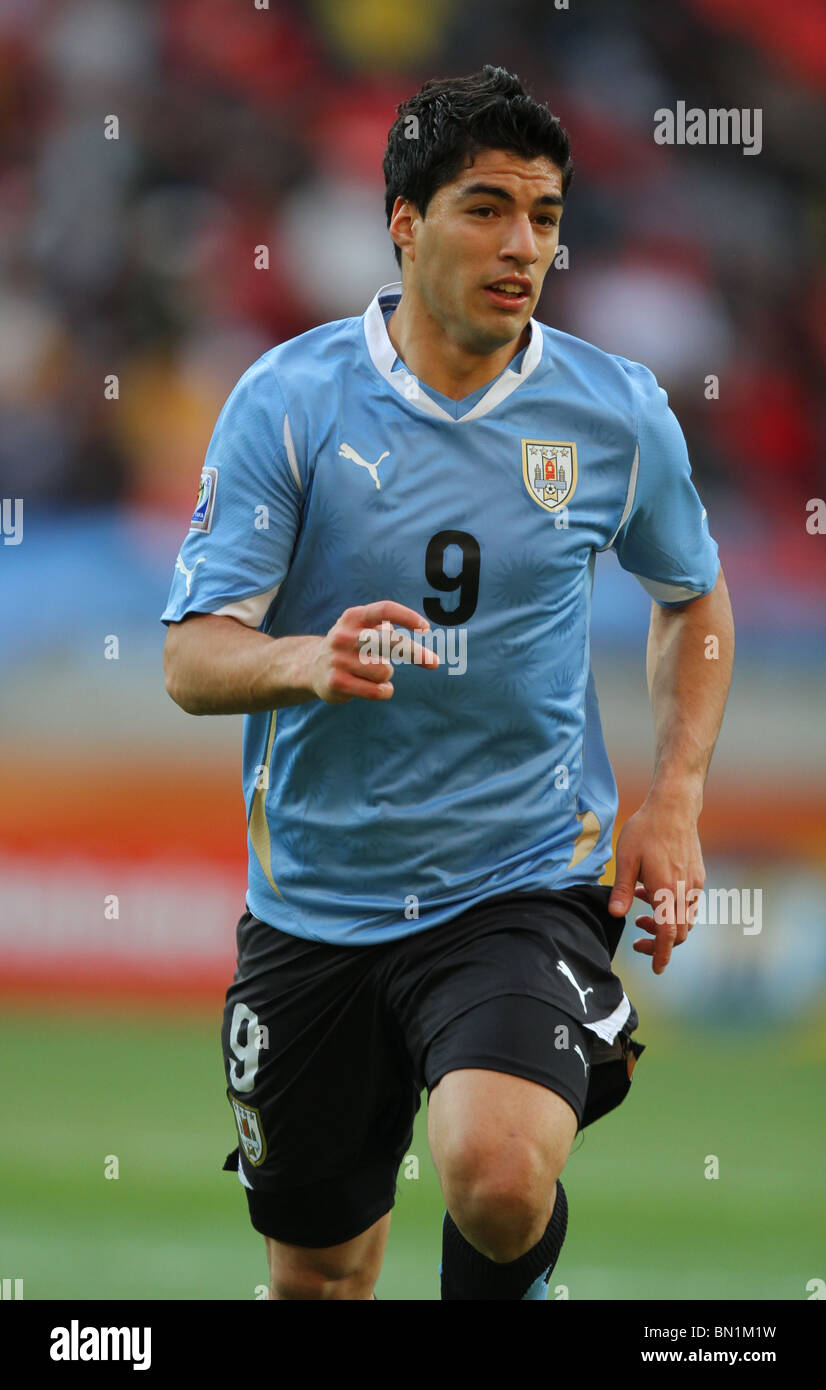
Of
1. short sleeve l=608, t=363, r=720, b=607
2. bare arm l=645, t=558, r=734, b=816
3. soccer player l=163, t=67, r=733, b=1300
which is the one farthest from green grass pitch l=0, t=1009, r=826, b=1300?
short sleeve l=608, t=363, r=720, b=607

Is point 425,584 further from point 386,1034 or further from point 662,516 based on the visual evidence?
point 386,1034

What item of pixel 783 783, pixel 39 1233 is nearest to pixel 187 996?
pixel 39 1233

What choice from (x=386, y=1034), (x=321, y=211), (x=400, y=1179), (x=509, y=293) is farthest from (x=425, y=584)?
(x=321, y=211)

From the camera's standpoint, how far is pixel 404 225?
2672mm

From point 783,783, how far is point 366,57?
3.08 metres

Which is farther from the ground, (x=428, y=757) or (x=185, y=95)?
(x=185, y=95)

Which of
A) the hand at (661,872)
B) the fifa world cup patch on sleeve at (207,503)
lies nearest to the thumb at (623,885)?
the hand at (661,872)

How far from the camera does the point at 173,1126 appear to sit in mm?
4586

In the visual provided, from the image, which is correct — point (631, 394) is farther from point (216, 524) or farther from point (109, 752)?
point (109, 752)

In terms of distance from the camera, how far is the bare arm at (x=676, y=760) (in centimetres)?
258

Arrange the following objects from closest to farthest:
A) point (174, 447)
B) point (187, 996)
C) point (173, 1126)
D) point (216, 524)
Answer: point (216, 524) → point (173, 1126) → point (187, 996) → point (174, 447)

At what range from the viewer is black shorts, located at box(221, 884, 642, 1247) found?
2.31 m

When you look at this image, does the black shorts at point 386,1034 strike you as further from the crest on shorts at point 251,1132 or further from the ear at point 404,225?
the ear at point 404,225

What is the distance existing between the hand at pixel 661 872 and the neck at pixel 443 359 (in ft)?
2.33
